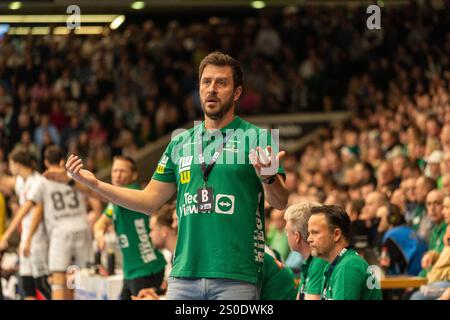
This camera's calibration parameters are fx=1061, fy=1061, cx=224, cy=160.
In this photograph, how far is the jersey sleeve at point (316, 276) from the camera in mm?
7043

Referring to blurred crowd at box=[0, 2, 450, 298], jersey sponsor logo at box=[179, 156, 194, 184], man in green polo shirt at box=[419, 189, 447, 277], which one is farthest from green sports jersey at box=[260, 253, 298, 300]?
blurred crowd at box=[0, 2, 450, 298]

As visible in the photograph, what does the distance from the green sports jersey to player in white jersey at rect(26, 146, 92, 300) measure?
490 cm

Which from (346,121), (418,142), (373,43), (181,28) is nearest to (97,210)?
(418,142)

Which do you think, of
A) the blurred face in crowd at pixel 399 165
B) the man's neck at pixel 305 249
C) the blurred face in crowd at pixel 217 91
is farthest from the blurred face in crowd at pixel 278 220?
the blurred face in crowd at pixel 217 91

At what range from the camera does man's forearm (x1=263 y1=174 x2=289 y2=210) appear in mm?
5586

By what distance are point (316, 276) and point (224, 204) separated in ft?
5.13

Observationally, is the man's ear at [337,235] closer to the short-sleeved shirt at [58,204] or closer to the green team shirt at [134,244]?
the green team shirt at [134,244]

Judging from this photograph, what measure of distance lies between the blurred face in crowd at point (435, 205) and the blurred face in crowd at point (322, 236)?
3.77 metres

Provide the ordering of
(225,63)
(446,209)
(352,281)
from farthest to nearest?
(446,209) < (352,281) < (225,63)

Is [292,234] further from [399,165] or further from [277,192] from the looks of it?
[399,165]

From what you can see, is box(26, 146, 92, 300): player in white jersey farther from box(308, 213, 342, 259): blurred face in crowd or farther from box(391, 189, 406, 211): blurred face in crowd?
box(308, 213, 342, 259): blurred face in crowd

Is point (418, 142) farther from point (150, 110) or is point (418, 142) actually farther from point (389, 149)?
point (150, 110)

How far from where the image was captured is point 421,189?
1109cm

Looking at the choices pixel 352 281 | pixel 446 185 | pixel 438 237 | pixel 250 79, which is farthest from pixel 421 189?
pixel 250 79
